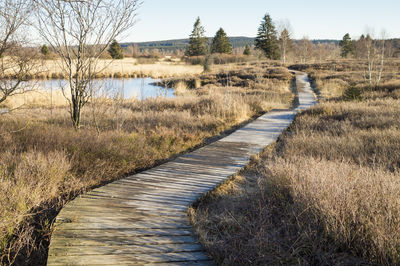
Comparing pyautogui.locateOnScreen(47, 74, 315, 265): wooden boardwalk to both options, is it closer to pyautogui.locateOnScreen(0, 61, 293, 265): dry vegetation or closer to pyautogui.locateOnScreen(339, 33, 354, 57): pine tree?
pyautogui.locateOnScreen(0, 61, 293, 265): dry vegetation

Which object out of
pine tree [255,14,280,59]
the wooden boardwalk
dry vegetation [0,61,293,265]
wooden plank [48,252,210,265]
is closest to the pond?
dry vegetation [0,61,293,265]

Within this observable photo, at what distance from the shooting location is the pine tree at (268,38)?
2142 inches

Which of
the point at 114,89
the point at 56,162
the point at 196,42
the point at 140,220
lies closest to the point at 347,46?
the point at 196,42

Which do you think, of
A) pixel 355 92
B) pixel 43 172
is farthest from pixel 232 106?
pixel 43 172

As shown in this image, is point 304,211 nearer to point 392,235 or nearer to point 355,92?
point 392,235

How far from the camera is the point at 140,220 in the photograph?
3.27 meters

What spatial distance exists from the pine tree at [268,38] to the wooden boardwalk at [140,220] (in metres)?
53.0

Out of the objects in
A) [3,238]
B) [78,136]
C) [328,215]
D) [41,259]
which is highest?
[78,136]

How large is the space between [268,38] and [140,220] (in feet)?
184

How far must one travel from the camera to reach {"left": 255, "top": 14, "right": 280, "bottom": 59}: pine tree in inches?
2142

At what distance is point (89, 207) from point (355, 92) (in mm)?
13050

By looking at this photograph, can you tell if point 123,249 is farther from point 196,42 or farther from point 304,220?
point 196,42

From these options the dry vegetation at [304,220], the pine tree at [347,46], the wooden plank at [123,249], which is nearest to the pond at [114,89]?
the dry vegetation at [304,220]

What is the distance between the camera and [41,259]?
9.21ft
